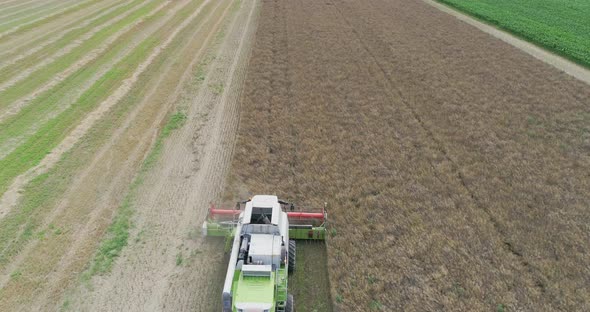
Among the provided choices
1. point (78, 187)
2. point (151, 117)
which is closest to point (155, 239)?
point (78, 187)

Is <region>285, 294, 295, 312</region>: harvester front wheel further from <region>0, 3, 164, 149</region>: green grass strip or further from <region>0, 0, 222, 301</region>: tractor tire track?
<region>0, 3, 164, 149</region>: green grass strip

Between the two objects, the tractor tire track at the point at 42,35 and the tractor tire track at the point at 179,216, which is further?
the tractor tire track at the point at 42,35

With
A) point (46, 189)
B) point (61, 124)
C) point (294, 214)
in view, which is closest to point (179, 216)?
point (294, 214)

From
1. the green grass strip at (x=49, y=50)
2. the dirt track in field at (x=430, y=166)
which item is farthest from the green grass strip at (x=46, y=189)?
the green grass strip at (x=49, y=50)

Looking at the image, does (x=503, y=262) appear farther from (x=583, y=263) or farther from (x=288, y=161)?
(x=288, y=161)

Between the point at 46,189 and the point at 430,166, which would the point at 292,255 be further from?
the point at 46,189

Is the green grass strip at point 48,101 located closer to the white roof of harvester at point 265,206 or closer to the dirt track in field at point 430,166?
the dirt track in field at point 430,166

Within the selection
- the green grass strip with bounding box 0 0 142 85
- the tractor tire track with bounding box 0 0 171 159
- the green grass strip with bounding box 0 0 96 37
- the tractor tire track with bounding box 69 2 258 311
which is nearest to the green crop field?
the tractor tire track with bounding box 69 2 258 311
